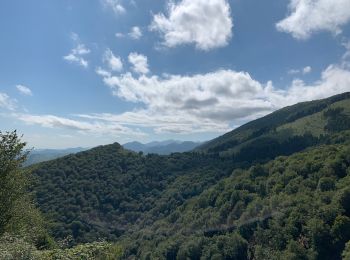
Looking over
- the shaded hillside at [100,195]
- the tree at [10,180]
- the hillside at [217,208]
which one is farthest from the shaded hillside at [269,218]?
the tree at [10,180]

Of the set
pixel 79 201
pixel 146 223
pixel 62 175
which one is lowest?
pixel 146 223

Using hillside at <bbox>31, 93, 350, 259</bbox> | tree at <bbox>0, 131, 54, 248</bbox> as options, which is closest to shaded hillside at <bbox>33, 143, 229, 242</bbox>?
hillside at <bbox>31, 93, 350, 259</bbox>

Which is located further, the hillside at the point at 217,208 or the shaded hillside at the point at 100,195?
the shaded hillside at the point at 100,195

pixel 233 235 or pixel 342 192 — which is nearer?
pixel 342 192

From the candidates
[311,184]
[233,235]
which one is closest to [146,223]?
[233,235]

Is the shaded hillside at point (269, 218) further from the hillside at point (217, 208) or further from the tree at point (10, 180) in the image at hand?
the tree at point (10, 180)

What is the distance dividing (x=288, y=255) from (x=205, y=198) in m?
60.3

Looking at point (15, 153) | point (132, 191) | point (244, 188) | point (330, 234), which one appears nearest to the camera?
point (15, 153)

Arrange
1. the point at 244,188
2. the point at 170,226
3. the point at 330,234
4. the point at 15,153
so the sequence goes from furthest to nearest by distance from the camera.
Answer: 1. the point at 170,226
2. the point at 244,188
3. the point at 330,234
4. the point at 15,153

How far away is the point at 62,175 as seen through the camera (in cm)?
16650

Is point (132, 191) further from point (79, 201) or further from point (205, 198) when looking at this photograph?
point (205, 198)

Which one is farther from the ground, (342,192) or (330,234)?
(342,192)

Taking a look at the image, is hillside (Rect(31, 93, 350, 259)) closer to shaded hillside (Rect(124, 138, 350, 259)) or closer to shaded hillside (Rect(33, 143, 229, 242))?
shaded hillside (Rect(124, 138, 350, 259))

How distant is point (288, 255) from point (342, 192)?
17.9 meters
